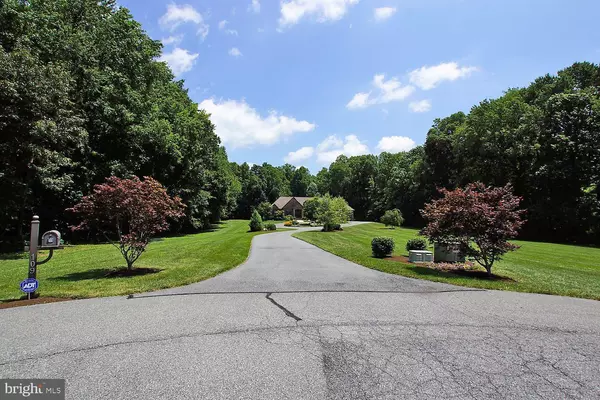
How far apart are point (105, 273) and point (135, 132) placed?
17030 mm

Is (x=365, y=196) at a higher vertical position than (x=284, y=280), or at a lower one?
higher

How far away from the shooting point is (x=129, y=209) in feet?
33.0

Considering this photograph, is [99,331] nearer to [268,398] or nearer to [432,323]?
[268,398]

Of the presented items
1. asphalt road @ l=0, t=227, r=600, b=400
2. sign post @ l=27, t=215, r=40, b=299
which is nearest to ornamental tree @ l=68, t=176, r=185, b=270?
sign post @ l=27, t=215, r=40, b=299

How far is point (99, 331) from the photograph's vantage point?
16.7ft

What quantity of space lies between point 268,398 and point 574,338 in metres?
4.94

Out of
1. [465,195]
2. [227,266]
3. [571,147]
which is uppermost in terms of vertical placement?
[571,147]

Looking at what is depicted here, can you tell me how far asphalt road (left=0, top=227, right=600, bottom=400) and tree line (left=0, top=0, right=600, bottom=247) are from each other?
19.1 feet

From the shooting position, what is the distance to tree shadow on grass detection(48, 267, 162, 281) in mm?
9617

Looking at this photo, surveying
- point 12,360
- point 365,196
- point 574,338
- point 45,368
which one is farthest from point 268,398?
point 365,196

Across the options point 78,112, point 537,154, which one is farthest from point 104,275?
point 537,154

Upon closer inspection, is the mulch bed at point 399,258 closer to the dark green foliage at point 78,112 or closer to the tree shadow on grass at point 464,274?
the tree shadow on grass at point 464,274

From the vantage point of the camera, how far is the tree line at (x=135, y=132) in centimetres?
1557

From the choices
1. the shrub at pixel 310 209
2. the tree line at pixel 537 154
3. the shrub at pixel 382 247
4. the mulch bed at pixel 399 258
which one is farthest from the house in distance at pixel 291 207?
the mulch bed at pixel 399 258
